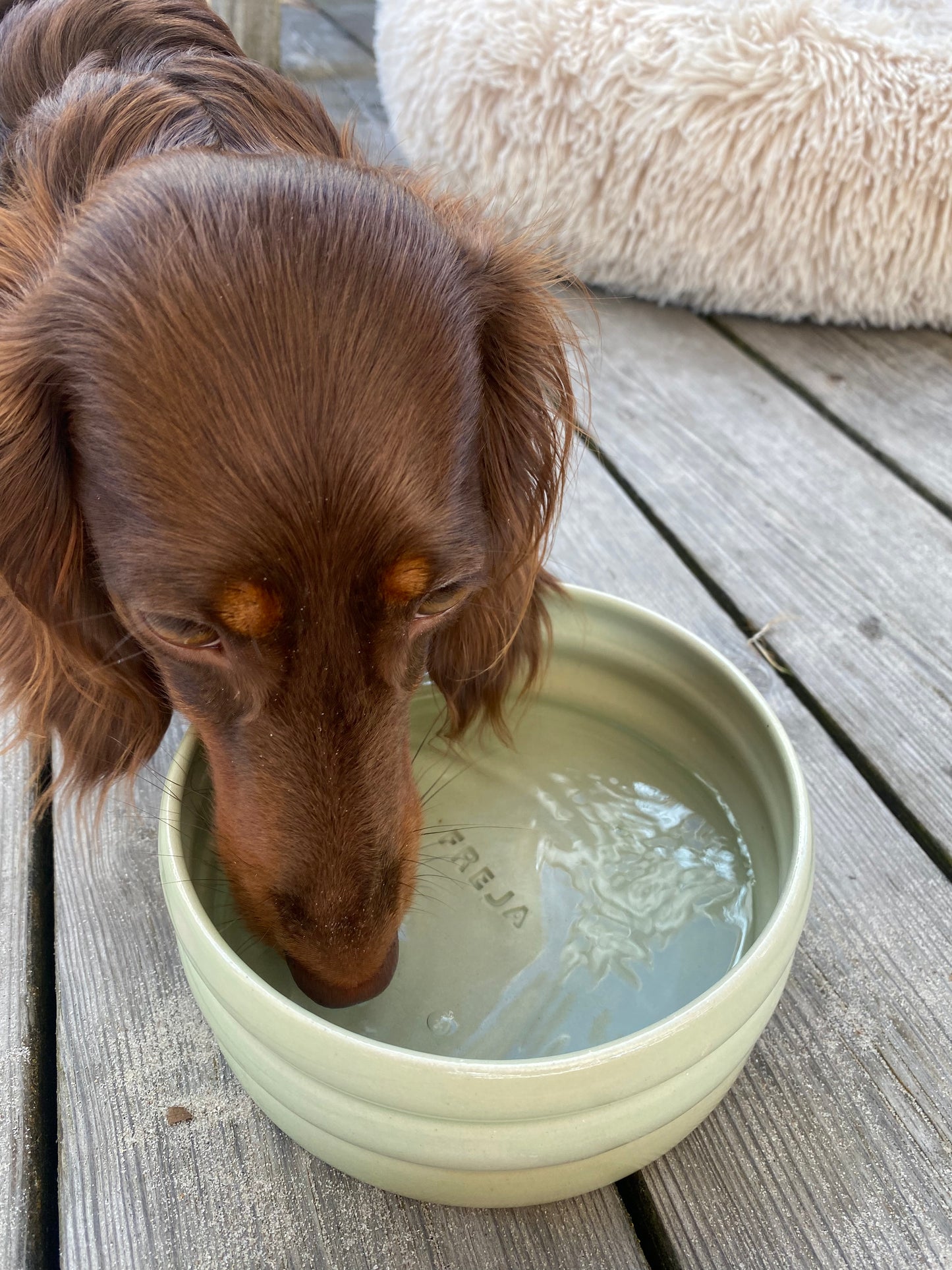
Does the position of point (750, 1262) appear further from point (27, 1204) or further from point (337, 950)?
point (27, 1204)

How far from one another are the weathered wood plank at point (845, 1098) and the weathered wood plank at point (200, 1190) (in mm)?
111

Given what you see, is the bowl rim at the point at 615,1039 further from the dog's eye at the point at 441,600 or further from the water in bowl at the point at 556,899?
the dog's eye at the point at 441,600

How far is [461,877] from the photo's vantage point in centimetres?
133

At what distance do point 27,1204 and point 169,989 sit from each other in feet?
0.85

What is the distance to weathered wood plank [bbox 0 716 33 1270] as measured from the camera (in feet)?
3.46

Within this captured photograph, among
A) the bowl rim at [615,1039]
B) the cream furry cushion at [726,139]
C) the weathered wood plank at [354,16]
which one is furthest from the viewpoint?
the weathered wood plank at [354,16]

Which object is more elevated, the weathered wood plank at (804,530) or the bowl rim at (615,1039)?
the bowl rim at (615,1039)

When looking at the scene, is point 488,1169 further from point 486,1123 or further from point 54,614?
point 54,614

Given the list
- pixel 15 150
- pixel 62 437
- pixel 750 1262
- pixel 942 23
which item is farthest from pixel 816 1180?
pixel 942 23

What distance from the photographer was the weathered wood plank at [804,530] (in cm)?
164

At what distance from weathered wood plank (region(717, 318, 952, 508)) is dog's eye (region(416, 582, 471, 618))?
1.37 meters

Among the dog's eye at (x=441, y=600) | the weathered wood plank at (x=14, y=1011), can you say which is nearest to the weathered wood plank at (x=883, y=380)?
the dog's eye at (x=441, y=600)

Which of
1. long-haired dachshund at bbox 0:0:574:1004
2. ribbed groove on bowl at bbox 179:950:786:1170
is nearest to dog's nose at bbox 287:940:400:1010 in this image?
long-haired dachshund at bbox 0:0:574:1004

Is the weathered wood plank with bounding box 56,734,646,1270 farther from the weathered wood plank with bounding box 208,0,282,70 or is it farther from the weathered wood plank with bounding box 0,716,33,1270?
the weathered wood plank with bounding box 208,0,282,70
